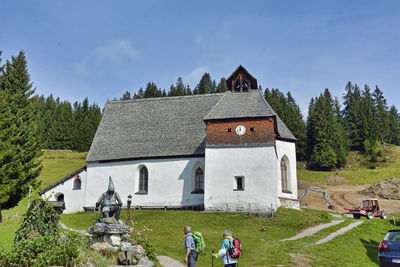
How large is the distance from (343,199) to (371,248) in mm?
32667

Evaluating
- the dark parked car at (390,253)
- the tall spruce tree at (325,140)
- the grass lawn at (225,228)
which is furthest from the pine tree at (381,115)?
the dark parked car at (390,253)

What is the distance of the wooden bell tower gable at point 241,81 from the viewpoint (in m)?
35.7

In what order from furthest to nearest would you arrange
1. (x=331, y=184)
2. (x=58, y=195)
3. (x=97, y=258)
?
(x=331, y=184) < (x=58, y=195) < (x=97, y=258)

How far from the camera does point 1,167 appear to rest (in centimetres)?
2795

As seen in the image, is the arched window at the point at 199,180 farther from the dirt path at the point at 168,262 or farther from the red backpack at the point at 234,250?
the red backpack at the point at 234,250

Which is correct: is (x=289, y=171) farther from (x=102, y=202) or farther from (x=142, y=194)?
(x=102, y=202)

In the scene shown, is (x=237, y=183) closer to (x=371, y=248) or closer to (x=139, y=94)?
(x=371, y=248)

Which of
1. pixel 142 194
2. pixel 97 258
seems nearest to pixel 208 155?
pixel 142 194

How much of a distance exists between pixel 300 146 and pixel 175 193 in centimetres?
5826

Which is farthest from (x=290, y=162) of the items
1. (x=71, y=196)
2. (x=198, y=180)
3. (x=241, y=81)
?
(x=71, y=196)

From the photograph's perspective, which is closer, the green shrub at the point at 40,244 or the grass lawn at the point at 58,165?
the green shrub at the point at 40,244

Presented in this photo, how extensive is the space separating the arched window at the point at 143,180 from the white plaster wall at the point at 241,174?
→ 733cm

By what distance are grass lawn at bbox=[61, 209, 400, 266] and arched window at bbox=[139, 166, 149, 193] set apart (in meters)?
3.33

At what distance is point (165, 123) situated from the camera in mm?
38281
